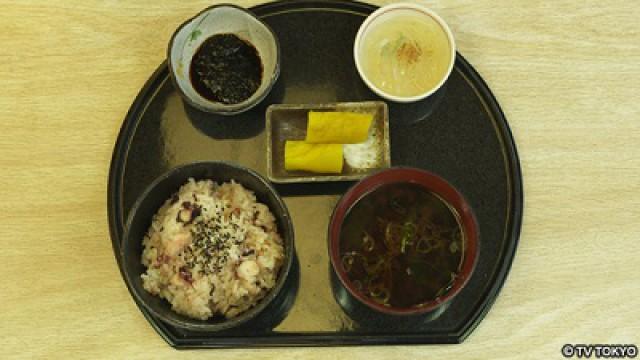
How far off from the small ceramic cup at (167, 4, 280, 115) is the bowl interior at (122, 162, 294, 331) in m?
0.22

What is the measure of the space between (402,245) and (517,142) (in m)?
0.54

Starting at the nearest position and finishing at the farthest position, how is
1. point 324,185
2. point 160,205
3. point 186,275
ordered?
point 186,275, point 160,205, point 324,185

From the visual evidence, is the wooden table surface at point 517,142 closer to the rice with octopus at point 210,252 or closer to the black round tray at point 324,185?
the black round tray at point 324,185

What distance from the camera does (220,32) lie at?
7.34 feet

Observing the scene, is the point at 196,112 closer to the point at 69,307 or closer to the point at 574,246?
the point at 69,307

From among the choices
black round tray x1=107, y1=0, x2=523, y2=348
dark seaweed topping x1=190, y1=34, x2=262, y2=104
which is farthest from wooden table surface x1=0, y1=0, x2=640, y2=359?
dark seaweed topping x1=190, y1=34, x2=262, y2=104

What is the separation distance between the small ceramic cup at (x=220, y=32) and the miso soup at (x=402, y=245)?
1.61 feet

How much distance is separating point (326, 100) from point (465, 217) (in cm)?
60

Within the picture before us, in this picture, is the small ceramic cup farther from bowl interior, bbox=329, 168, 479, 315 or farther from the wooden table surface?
bowl interior, bbox=329, 168, 479, 315

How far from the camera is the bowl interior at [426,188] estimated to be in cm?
183

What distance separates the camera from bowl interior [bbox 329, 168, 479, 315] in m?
1.83

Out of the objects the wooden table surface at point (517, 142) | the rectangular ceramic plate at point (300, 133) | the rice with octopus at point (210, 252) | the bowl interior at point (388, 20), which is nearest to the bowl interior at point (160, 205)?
the rice with octopus at point (210, 252)

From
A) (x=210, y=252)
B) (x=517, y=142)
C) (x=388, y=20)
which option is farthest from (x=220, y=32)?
(x=517, y=142)

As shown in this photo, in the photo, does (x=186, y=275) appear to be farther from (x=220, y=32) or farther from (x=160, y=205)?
(x=220, y=32)
